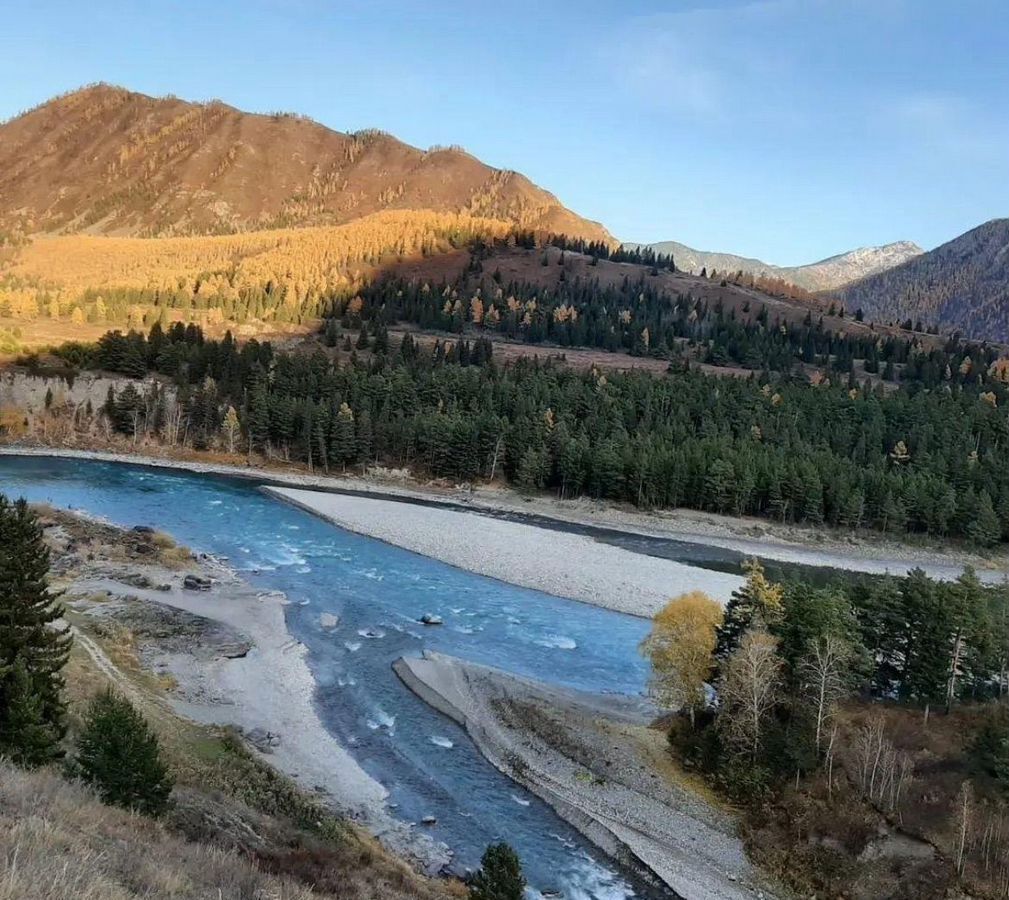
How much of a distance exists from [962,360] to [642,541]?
148 metres

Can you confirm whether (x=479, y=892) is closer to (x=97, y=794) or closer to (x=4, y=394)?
(x=97, y=794)

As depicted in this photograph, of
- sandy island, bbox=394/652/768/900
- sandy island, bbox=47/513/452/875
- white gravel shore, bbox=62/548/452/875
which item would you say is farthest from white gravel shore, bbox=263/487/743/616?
white gravel shore, bbox=62/548/452/875

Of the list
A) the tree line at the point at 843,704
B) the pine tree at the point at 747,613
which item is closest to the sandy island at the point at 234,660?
the tree line at the point at 843,704

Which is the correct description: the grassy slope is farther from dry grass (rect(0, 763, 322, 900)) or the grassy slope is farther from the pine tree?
the pine tree

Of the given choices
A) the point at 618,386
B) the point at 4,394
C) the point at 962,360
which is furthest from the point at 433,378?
the point at 962,360

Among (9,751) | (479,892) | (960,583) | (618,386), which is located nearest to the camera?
(9,751)

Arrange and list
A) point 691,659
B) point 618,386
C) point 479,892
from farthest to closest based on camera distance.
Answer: point 618,386
point 691,659
point 479,892

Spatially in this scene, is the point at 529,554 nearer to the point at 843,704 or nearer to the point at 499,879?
the point at 843,704

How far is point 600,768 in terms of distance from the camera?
31.1m


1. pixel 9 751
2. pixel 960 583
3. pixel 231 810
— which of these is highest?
pixel 960 583

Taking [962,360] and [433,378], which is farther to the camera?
[962,360]

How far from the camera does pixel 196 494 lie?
83.1 metres

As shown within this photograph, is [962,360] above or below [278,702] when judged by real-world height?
above

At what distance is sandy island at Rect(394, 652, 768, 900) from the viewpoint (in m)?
25.6
